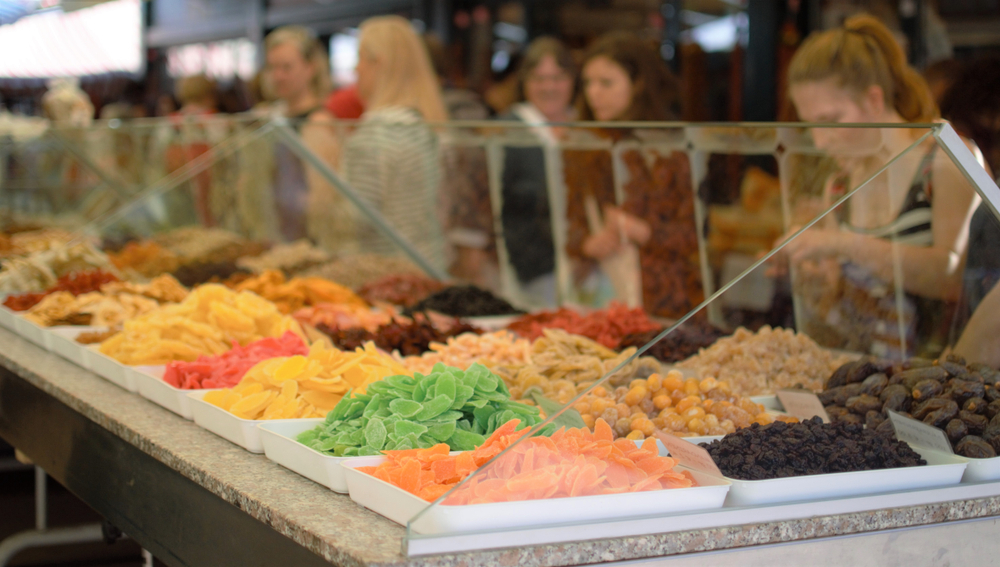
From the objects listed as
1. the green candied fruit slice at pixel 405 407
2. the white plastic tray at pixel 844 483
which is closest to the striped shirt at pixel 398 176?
the green candied fruit slice at pixel 405 407

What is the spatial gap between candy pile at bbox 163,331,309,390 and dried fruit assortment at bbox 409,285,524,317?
0.78 metres

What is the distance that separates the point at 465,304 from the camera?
2617mm

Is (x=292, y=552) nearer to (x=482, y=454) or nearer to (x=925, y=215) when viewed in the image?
(x=482, y=454)

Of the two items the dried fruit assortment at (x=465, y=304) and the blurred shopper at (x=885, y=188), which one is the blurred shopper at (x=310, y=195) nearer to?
the dried fruit assortment at (x=465, y=304)

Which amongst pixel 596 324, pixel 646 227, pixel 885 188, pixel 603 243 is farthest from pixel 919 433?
pixel 603 243

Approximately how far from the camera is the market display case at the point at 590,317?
1.11m

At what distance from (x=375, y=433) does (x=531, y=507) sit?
317 millimetres

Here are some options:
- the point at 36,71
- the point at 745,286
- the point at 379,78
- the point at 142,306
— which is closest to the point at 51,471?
the point at 142,306

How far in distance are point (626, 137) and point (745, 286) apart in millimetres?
1012

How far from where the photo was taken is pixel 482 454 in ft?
3.79

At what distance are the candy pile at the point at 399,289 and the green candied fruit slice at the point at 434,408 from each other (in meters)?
1.32

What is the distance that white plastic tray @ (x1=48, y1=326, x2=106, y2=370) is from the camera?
1.99 meters

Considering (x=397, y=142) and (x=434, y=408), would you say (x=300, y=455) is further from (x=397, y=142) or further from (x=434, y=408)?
(x=397, y=142)

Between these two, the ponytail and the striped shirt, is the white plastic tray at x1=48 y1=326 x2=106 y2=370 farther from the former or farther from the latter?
the ponytail
